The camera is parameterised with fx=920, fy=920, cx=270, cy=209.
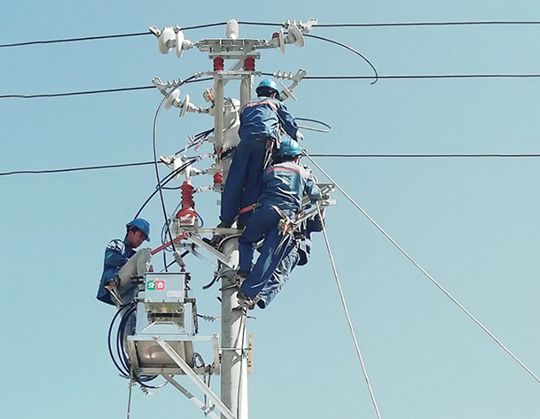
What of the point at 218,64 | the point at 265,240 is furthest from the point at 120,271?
the point at 218,64

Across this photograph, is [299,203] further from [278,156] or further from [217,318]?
[217,318]

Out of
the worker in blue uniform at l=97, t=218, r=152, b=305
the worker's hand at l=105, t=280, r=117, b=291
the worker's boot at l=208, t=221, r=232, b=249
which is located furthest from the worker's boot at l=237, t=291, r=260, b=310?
the worker's hand at l=105, t=280, r=117, b=291

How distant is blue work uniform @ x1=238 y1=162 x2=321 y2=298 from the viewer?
801 centimetres

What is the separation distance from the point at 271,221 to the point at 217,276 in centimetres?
69

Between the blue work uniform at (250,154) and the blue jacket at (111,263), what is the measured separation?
3.84ft

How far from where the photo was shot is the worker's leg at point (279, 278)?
26.5 ft

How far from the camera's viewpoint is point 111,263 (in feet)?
29.0

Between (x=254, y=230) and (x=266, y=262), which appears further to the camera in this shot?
(x=254, y=230)

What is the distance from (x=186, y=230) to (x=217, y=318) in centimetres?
85

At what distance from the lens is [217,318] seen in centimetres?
831

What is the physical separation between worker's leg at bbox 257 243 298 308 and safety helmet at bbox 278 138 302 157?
85 cm

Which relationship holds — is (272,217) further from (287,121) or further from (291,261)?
(287,121)

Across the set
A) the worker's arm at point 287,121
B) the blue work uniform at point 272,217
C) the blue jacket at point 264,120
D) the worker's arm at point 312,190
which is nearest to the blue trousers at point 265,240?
the blue work uniform at point 272,217

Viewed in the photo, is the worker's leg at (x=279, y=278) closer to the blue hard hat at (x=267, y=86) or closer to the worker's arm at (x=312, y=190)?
the worker's arm at (x=312, y=190)
